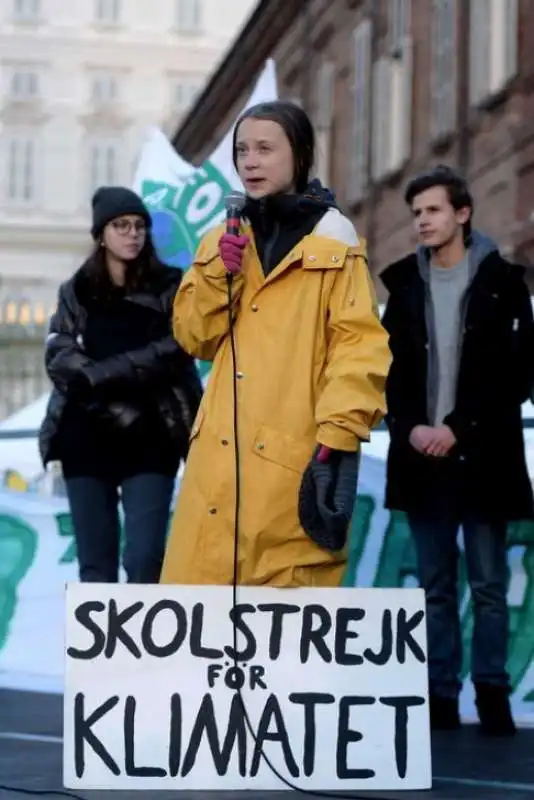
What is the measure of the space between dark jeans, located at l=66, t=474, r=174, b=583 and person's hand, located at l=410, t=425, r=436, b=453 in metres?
0.74

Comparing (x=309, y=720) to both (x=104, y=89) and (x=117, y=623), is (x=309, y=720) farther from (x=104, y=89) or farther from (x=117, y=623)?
(x=104, y=89)

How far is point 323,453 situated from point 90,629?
67 centimetres

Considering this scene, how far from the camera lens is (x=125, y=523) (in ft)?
15.6

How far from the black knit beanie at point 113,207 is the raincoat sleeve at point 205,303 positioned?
0.98 meters

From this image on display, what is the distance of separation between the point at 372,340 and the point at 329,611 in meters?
0.64

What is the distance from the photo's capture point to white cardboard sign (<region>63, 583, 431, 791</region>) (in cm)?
362

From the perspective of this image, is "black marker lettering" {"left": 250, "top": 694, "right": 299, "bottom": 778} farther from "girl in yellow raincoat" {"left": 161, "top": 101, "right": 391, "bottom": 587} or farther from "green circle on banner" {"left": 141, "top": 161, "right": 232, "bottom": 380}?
"green circle on banner" {"left": 141, "top": 161, "right": 232, "bottom": 380}

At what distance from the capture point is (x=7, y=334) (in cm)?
1873

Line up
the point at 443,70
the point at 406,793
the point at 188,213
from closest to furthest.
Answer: the point at 406,793
the point at 188,213
the point at 443,70

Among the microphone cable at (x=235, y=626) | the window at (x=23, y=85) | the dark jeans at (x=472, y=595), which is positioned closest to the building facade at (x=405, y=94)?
the dark jeans at (x=472, y=595)

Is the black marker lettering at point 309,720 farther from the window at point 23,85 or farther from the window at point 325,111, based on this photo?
the window at point 23,85

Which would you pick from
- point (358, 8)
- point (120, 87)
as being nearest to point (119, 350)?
point (358, 8)

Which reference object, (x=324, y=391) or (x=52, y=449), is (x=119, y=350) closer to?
(x=52, y=449)

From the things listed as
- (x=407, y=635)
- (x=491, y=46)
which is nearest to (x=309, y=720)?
(x=407, y=635)
